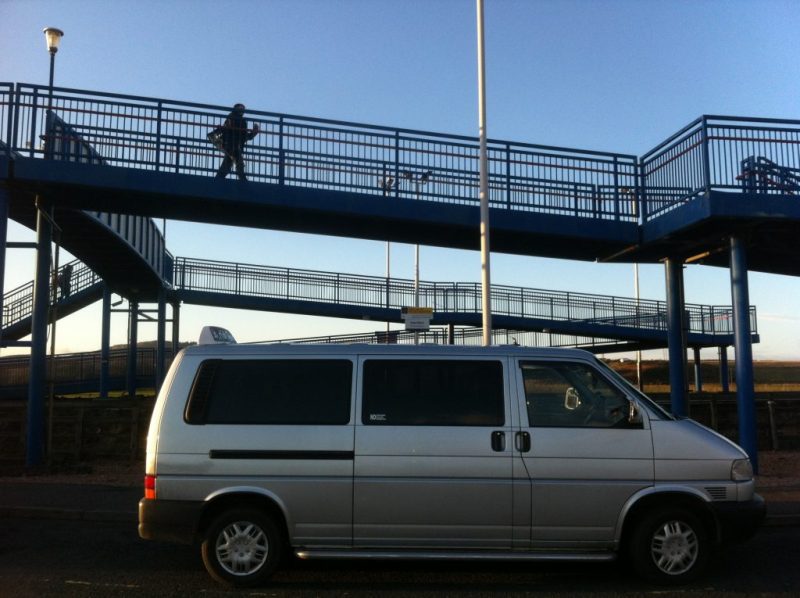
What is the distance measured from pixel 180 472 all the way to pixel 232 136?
8.23 metres

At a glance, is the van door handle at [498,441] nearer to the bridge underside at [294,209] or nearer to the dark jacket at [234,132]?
the bridge underside at [294,209]

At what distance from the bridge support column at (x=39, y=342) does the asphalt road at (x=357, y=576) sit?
5380 mm

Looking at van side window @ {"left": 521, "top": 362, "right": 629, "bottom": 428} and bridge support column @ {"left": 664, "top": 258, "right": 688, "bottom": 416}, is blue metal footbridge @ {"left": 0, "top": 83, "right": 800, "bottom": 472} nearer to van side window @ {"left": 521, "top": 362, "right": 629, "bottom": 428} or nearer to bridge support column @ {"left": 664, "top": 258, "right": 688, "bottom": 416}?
bridge support column @ {"left": 664, "top": 258, "right": 688, "bottom": 416}

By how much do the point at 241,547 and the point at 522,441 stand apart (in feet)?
8.20

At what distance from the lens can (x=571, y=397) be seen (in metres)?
6.30

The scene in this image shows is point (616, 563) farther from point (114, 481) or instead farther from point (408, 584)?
point (114, 481)

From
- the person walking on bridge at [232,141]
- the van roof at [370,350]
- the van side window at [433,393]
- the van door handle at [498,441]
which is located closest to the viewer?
the van door handle at [498,441]

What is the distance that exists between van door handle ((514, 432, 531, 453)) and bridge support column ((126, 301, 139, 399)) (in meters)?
21.3

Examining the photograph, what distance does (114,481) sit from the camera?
11586 millimetres

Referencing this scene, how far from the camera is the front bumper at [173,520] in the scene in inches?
237

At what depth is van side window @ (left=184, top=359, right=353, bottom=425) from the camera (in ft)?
20.4

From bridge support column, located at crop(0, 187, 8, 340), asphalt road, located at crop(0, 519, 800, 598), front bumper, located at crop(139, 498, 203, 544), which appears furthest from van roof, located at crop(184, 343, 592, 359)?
bridge support column, located at crop(0, 187, 8, 340)

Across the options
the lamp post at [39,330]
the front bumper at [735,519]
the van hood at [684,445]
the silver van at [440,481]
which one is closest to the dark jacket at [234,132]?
the lamp post at [39,330]

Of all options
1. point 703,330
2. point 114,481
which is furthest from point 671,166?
point 703,330
